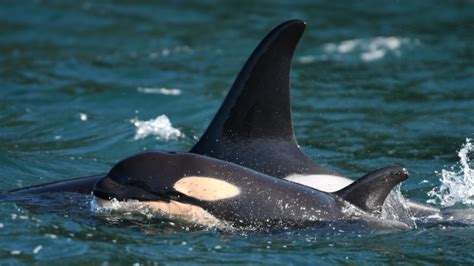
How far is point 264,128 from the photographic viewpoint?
35.7 ft

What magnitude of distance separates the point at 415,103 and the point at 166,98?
4106mm

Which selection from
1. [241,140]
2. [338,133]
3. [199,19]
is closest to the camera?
[241,140]

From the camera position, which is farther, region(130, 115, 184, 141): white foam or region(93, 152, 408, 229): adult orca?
region(130, 115, 184, 141): white foam

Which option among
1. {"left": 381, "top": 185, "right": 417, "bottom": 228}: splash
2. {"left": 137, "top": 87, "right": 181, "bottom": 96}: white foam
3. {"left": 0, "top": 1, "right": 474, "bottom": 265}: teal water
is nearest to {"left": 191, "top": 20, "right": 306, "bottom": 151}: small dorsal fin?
{"left": 381, "top": 185, "right": 417, "bottom": 228}: splash

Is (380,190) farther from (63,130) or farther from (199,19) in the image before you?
(199,19)

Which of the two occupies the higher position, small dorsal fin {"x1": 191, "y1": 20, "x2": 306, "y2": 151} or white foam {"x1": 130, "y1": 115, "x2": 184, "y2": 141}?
small dorsal fin {"x1": 191, "y1": 20, "x2": 306, "y2": 151}

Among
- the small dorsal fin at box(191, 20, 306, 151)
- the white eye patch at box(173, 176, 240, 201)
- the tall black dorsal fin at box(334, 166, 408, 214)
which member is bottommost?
the white eye patch at box(173, 176, 240, 201)

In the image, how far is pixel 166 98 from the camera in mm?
17891

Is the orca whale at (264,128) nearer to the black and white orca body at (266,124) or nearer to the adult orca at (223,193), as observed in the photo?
the black and white orca body at (266,124)

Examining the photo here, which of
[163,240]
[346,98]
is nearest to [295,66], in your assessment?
[346,98]

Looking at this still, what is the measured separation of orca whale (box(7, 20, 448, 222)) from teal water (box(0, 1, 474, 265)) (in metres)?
1.18

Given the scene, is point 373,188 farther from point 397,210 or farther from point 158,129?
point 158,129

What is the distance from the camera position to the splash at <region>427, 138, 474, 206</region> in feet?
38.4

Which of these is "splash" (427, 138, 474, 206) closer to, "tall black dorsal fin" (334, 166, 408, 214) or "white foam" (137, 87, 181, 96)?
"tall black dorsal fin" (334, 166, 408, 214)
